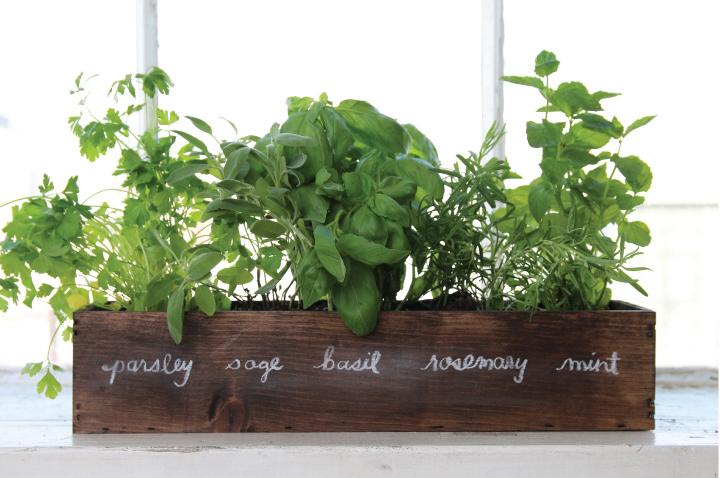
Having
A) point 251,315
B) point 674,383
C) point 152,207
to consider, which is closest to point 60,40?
point 152,207

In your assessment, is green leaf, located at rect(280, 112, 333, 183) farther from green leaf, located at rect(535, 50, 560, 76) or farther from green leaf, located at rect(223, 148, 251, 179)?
green leaf, located at rect(535, 50, 560, 76)

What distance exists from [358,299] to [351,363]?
0.08 m

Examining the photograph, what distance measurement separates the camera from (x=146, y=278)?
0.86m

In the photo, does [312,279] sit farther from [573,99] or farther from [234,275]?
[573,99]

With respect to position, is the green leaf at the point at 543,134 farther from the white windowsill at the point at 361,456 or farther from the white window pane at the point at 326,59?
the white window pane at the point at 326,59

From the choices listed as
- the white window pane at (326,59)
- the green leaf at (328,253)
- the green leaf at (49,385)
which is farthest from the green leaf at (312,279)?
the white window pane at (326,59)

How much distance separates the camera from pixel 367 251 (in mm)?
718

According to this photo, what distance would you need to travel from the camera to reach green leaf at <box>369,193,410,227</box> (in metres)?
0.73

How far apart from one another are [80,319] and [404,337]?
0.36 metres

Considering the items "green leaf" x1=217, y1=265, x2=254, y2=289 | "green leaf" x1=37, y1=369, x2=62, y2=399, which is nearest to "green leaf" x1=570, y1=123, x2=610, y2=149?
"green leaf" x1=217, y1=265, x2=254, y2=289

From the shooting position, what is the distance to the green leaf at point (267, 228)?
2.47ft

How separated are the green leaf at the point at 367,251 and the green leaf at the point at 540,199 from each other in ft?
0.59

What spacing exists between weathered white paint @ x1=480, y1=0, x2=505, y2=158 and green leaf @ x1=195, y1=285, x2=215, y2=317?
690mm

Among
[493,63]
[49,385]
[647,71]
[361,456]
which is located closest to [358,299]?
[361,456]
